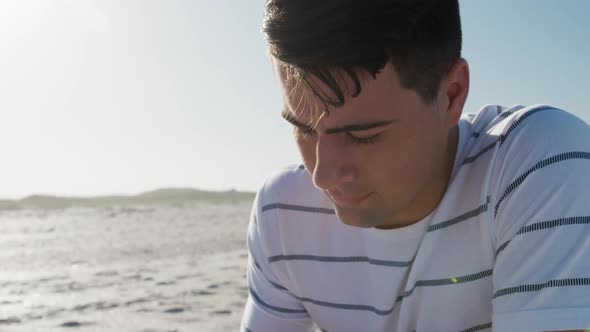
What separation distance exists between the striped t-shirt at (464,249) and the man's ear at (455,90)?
13 cm

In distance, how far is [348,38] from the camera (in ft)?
5.57

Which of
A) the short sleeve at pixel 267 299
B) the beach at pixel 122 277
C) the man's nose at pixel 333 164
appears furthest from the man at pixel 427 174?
the beach at pixel 122 277

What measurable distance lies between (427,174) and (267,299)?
0.75 m

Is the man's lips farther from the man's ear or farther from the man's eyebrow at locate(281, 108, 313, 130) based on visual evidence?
the man's ear

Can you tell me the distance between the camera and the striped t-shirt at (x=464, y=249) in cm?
159

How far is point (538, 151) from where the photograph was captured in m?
1.71

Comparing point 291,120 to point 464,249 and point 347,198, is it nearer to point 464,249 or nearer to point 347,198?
point 347,198

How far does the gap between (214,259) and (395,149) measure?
4291 millimetres

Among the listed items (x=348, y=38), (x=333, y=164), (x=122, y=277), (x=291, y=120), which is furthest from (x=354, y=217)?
(x=122, y=277)

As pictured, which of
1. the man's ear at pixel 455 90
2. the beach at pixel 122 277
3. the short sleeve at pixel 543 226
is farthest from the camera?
the beach at pixel 122 277

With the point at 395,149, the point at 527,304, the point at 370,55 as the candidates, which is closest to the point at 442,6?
the point at 370,55

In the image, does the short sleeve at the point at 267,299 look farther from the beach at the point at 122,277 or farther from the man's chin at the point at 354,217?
the beach at the point at 122,277

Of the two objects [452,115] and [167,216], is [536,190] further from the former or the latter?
[167,216]

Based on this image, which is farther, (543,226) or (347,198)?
(347,198)
